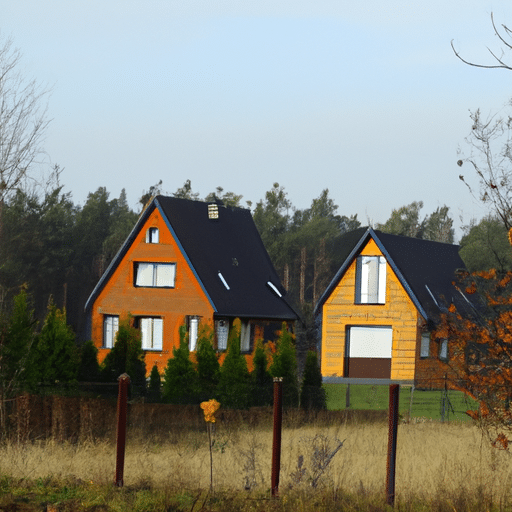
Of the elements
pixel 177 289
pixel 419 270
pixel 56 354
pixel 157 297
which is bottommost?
pixel 56 354

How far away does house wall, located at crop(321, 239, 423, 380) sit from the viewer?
34969mm

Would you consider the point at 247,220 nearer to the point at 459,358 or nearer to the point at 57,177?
the point at 459,358

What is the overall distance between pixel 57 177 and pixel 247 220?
120ft

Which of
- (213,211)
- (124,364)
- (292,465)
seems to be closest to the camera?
(292,465)

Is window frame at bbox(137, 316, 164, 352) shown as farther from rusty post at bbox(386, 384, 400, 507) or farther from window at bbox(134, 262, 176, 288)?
rusty post at bbox(386, 384, 400, 507)

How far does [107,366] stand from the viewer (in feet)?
85.8

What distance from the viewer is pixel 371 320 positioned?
35719 mm

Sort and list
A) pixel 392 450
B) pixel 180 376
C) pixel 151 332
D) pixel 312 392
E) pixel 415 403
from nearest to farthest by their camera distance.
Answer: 1. pixel 392 450
2. pixel 312 392
3. pixel 415 403
4. pixel 180 376
5. pixel 151 332

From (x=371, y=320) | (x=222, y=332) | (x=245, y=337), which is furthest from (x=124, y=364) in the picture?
(x=371, y=320)

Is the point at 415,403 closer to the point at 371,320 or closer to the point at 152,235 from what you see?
the point at 371,320

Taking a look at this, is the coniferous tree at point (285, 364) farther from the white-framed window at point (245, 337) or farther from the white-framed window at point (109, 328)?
the white-framed window at point (109, 328)

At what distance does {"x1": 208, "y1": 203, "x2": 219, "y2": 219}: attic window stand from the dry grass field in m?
23.3

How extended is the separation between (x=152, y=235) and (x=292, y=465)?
2400 cm

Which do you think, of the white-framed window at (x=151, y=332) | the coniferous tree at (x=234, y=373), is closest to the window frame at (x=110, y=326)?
the white-framed window at (x=151, y=332)
